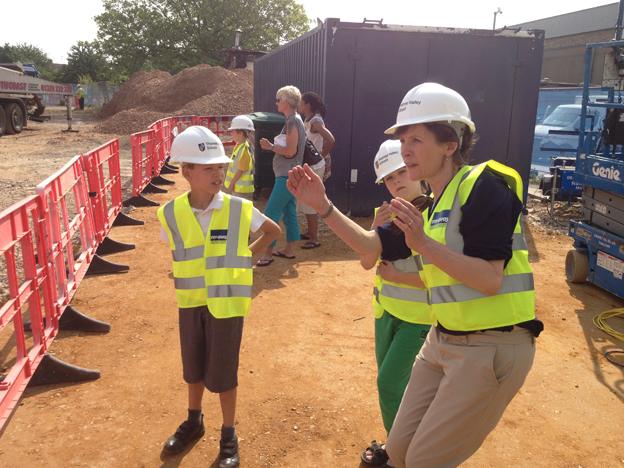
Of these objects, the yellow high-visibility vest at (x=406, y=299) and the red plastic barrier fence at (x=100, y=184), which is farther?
the red plastic barrier fence at (x=100, y=184)

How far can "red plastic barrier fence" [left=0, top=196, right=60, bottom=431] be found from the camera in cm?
330

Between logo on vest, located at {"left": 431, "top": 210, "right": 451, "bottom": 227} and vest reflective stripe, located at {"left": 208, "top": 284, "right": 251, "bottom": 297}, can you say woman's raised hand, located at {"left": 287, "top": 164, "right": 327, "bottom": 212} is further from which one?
vest reflective stripe, located at {"left": 208, "top": 284, "right": 251, "bottom": 297}

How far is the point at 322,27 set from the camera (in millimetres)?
→ 8867

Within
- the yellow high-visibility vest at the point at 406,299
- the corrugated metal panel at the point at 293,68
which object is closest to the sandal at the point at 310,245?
the corrugated metal panel at the point at 293,68

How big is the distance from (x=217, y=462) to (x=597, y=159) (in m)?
5.13

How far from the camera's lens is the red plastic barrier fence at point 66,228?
449cm

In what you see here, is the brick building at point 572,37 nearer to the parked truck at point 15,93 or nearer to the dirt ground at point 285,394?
the parked truck at point 15,93

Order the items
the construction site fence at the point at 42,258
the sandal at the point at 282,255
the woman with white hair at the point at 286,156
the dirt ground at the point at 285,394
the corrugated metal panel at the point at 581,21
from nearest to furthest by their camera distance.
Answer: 1. the dirt ground at the point at 285,394
2. the construction site fence at the point at 42,258
3. the woman with white hair at the point at 286,156
4. the sandal at the point at 282,255
5. the corrugated metal panel at the point at 581,21

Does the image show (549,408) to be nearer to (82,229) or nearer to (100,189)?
(82,229)

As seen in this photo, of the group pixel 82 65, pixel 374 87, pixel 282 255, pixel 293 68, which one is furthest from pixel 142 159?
pixel 82 65

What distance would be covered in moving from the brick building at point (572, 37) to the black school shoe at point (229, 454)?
3965 centimetres

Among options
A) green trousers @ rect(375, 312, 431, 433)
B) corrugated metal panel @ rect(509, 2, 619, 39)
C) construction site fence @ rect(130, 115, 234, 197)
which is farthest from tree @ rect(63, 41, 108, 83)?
green trousers @ rect(375, 312, 431, 433)

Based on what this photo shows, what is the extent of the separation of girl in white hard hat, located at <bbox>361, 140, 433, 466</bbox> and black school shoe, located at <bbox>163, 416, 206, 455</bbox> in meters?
1.17

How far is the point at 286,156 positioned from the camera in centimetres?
649
